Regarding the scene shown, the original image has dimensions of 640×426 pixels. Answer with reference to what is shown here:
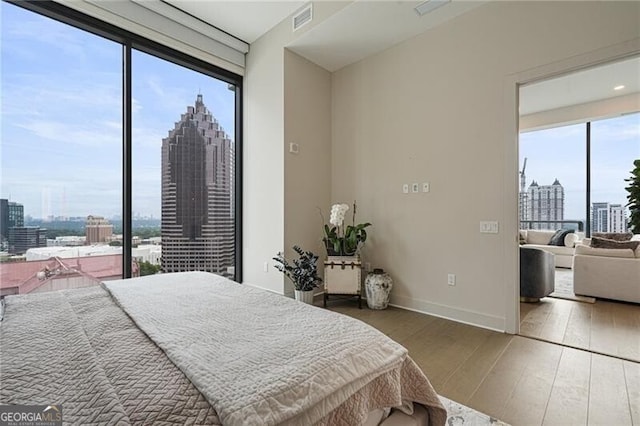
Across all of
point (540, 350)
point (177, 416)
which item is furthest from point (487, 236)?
point (177, 416)

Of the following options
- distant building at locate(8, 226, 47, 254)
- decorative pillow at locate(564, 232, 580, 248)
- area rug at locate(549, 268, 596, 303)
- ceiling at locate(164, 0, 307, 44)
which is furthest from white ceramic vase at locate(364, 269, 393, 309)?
decorative pillow at locate(564, 232, 580, 248)

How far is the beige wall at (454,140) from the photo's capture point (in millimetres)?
2553

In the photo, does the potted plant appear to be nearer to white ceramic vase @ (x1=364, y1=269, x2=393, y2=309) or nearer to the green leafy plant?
white ceramic vase @ (x1=364, y1=269, x2=393, y2=309)

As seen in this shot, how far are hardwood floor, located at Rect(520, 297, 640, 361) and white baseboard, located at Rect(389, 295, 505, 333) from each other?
233 millimetres

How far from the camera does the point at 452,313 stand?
302 cm

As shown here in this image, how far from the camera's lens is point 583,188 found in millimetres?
5945

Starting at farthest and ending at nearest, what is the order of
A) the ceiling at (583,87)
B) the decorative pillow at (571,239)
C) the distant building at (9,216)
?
the decorative pillow at (571,239) < the ceiling at (583,87) < the distant building at (9,216)

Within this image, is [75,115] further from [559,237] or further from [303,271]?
[559,237]

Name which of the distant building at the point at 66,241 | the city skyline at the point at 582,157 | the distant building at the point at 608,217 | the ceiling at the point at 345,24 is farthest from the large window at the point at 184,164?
the distant building at the point at 608,217

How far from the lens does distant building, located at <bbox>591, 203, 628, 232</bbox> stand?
5563 millimetres

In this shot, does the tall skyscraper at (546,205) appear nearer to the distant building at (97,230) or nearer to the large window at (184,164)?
the large window at (184,164)

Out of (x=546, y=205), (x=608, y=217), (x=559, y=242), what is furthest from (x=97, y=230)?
(x=608, y=217)

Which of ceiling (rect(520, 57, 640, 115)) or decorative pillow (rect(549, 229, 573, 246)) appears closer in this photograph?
ceiling (rect(520, 57, 640, 115))

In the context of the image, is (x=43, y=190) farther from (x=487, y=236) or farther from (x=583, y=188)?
(x=583, y=188)
